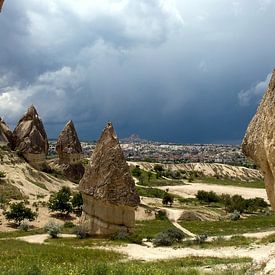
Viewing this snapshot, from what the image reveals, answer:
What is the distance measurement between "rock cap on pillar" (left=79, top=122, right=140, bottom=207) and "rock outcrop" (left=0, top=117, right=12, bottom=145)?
34.5 meters

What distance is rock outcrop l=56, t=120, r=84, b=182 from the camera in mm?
65812

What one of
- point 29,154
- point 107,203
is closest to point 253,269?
point 107,203

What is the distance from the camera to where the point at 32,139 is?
205 ft

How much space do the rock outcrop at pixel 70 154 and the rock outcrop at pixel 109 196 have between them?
35.5 metres

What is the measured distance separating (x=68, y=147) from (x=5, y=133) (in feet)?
28.1

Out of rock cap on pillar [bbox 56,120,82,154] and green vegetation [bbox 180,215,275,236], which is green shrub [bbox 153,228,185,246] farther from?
rock cap on pillar [bbox 56,120,82,154]

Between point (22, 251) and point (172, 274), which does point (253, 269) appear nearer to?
point (172, 274)

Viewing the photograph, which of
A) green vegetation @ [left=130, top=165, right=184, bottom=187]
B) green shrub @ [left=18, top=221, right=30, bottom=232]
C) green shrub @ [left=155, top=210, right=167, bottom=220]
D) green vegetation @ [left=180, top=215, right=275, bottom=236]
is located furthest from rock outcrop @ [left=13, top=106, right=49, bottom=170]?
green shrub @ [left=18, top=221, right=30, bottom=232]

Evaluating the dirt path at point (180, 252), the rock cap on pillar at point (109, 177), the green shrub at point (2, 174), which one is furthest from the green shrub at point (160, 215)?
the dirt path at point (180, 252)

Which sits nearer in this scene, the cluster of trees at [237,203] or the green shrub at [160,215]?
the green shrub at [160,215]

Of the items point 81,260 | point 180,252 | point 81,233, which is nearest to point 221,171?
point 81,233

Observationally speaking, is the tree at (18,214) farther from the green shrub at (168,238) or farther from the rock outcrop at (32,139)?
the rock outcrop at (32,139)

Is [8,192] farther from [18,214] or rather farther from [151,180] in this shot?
[151,180]

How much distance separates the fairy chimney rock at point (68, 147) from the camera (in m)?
66.0
